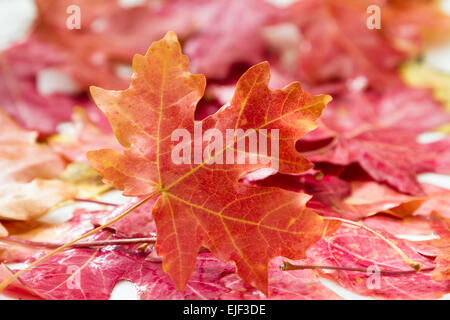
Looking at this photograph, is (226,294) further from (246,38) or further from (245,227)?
(246,38)

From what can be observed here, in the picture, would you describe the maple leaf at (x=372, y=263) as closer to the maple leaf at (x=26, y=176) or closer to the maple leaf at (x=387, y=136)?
the maple leaf at (x=387, y=136)

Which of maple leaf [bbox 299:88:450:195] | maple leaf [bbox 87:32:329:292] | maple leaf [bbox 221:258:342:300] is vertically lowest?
maple leaf [bbox 221:258:342:300]

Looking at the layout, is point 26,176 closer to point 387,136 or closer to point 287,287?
point 287,287

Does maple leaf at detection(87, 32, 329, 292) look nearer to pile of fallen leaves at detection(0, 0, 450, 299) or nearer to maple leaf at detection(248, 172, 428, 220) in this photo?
pile of fallen leaves at detection(0, 0, 450, 299)

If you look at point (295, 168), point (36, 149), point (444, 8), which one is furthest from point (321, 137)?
point (444, 8)

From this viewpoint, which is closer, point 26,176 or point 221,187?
point 221,187

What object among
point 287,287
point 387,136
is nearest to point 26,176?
point 287,287

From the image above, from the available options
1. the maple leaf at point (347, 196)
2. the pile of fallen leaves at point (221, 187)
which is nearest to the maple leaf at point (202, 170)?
the pile of fallen leaves at point (221, 187)

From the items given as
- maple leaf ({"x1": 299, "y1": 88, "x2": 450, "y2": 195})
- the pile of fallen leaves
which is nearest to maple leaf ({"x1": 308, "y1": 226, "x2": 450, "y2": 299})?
the pile of fallen leaves
